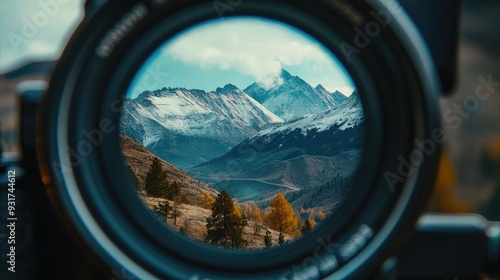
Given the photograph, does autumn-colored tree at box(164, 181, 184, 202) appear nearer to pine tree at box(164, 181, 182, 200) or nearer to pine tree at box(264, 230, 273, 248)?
pine tree at box(164, 181, 182, 200)

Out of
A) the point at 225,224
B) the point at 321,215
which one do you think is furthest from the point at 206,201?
the point at 321,215

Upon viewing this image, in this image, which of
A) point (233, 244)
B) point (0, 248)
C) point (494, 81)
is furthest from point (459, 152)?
point (0, 248)

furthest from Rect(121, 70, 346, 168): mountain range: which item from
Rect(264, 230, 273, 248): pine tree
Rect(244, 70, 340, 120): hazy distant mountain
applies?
Rect(264, 230, 273, 248): pine tree

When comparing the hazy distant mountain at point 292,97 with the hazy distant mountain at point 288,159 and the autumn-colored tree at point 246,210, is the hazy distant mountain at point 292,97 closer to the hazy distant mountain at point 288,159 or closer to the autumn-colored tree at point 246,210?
the hazy distant mountain at point 288,159

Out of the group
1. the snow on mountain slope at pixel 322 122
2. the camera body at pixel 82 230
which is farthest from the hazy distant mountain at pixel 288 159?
the camera body at pixel 82 230

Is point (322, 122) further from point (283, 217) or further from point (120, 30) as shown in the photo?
point (120, 30)

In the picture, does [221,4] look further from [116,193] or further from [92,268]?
[92,268]

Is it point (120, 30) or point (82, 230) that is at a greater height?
point (120, 30)
